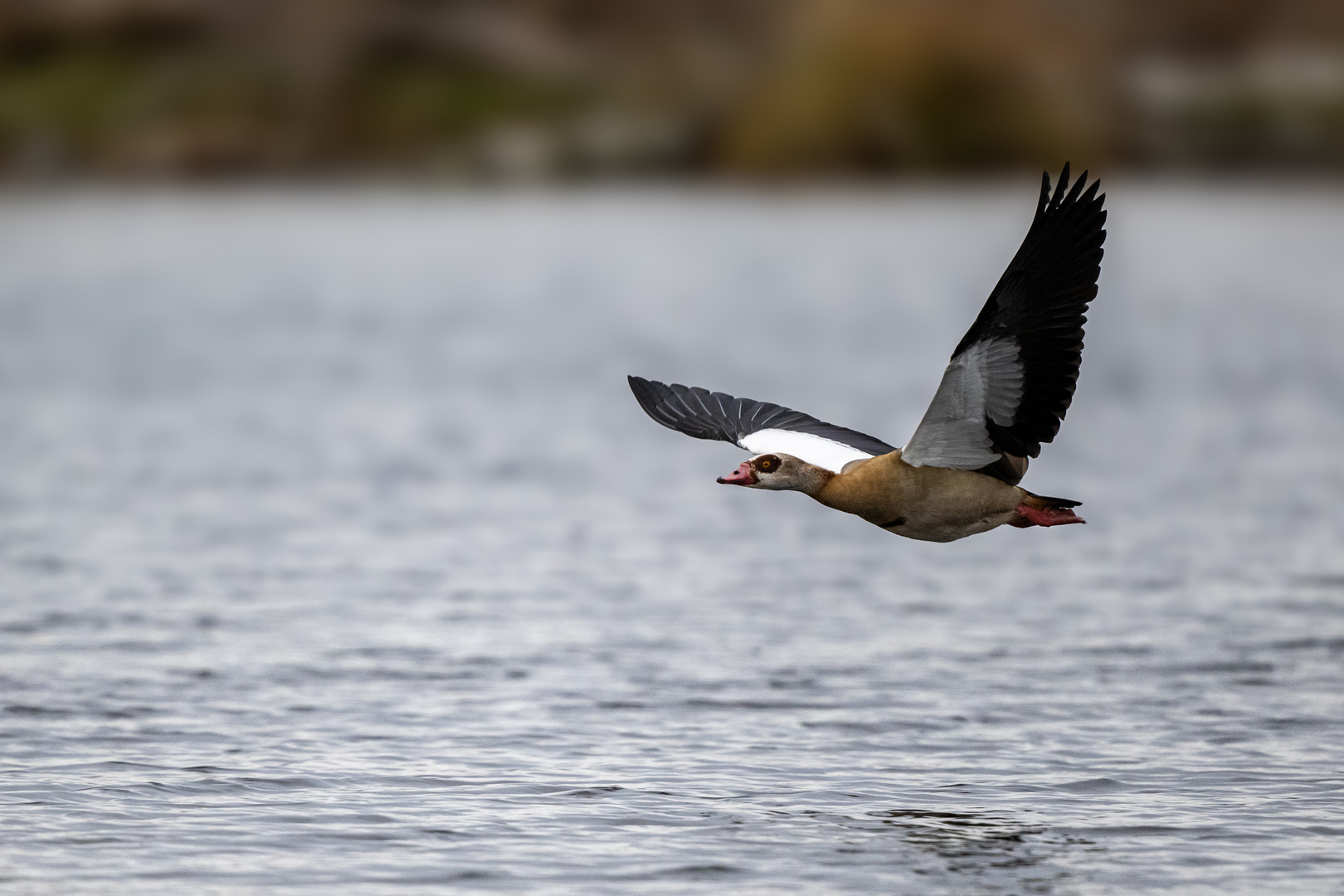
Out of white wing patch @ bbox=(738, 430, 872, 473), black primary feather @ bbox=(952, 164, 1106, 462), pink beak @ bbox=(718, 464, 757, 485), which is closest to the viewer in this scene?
black primary feather @ bbox=(952, 164, 1106, 462)

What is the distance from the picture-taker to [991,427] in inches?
441

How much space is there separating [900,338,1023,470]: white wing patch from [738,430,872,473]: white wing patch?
24.6 inches

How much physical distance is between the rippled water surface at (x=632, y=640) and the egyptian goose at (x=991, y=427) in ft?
5.07

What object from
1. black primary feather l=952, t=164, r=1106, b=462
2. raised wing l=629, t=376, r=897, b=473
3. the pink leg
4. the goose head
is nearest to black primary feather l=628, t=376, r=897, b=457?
raised wing l=629, t=376, r=897, b=473

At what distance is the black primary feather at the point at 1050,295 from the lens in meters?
10.7

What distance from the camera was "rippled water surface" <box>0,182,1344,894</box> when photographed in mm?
10836

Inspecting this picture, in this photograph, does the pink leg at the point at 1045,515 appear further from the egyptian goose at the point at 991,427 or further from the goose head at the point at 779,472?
the goose head at the point at 779,472

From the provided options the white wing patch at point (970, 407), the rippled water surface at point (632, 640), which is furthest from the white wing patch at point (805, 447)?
the rippled water surface at point (632, 640)

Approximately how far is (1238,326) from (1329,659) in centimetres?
2634

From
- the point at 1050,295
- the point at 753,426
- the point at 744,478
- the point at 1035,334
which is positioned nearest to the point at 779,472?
the point at 744,478

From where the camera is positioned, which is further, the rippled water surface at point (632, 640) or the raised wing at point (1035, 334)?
the rippled water surface at point (632, 640)

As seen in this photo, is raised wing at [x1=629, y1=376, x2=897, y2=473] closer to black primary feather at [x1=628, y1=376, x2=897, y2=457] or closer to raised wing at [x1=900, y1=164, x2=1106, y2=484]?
black primary feather at [x1=628, y1=376, x2=897, y2=457]

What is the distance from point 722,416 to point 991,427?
2.35 meters

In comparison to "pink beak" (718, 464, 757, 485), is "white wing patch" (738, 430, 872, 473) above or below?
above
